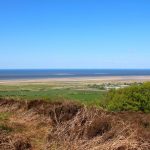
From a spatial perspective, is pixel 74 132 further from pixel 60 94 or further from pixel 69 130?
pixel 60 94

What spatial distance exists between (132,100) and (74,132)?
9.39 metres

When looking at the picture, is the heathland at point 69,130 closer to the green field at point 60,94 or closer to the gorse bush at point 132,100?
the gorse bush at point 132,100

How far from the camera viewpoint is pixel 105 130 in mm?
11234

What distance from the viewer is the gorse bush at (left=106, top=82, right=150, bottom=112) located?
65.2 feet

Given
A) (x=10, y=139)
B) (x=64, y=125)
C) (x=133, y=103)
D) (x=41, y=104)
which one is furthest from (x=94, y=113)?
(x=133, y=103)

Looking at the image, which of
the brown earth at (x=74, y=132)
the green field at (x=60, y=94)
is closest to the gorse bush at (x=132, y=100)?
the brown earth at (x=74, y=132)

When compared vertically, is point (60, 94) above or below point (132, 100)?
below

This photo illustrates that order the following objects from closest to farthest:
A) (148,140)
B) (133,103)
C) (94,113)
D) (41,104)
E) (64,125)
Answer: (148,140), (64,125), (94,113), (41,104), (133,103)

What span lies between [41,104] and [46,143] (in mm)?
6959

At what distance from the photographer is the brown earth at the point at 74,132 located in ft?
32.3

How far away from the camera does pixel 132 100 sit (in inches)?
795

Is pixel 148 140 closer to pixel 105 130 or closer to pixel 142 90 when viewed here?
pixel 105 130

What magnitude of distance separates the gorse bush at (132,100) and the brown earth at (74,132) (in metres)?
4.99

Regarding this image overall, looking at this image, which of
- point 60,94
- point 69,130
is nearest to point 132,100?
point 69,130
